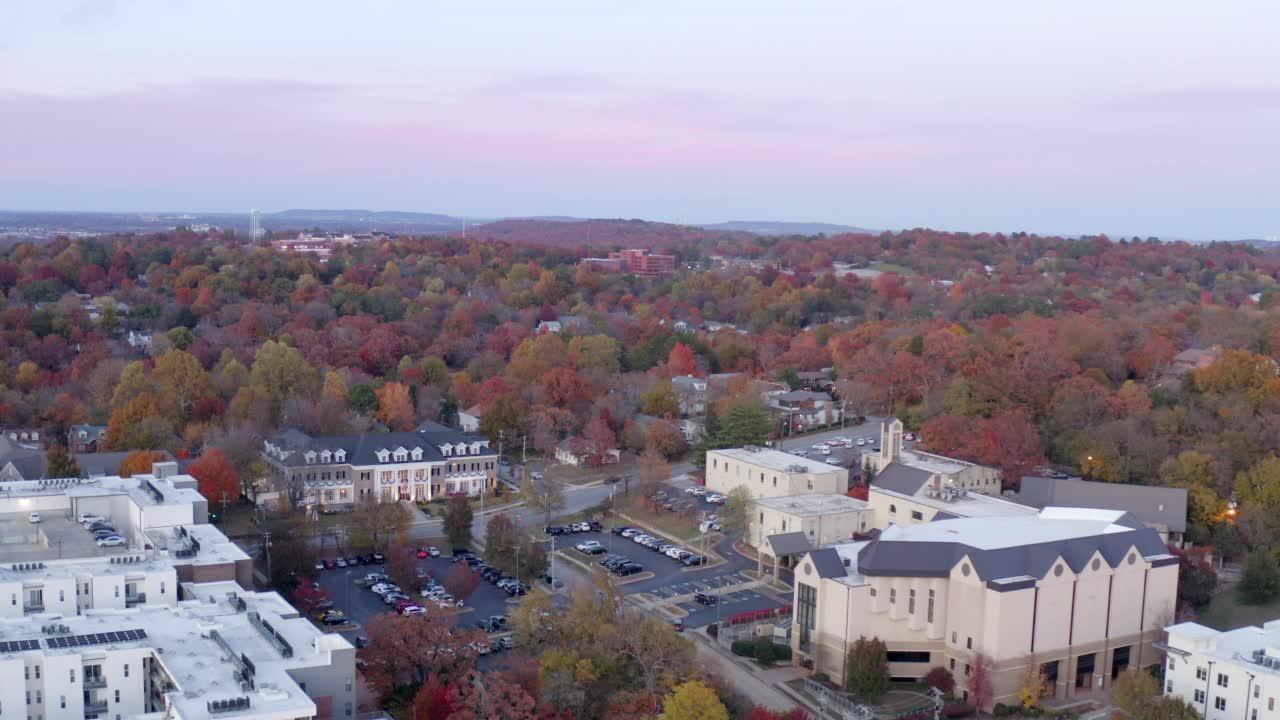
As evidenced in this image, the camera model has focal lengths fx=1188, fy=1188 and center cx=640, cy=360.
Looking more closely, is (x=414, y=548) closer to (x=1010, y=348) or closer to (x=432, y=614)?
(x=432, y=614)

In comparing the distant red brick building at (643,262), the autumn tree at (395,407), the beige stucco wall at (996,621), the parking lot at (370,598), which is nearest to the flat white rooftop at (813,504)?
the beige stucco wall at (996,621)

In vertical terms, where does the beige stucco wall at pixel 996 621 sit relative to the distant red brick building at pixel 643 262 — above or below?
below

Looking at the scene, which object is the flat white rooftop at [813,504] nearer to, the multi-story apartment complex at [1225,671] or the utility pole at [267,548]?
the multi-story apartment complex at [1225,671]

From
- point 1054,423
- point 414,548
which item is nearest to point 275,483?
point 414,548

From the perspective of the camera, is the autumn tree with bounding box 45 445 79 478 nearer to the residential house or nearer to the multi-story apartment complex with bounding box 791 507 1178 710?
the residential house

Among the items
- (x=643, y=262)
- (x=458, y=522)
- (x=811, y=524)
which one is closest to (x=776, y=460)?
(x=811, y=524)

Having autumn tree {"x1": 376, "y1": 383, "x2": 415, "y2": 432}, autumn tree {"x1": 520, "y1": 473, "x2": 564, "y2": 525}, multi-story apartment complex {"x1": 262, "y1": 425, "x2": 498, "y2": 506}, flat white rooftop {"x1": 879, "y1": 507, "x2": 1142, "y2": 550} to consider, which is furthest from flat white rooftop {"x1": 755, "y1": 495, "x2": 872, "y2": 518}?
autumn tree {"x1": 376, "y1": 383, "x2": 415, "y2": 432}
